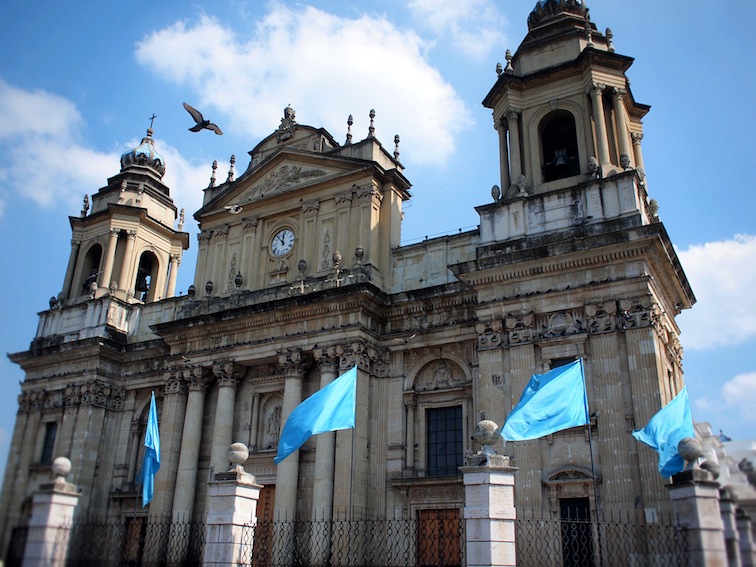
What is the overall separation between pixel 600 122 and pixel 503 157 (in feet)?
11.1

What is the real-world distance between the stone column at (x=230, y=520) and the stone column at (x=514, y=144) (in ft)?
44.7

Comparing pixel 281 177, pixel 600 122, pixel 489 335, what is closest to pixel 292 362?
pixel 489 335

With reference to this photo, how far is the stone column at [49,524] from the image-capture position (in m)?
14.3

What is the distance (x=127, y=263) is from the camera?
33344mm

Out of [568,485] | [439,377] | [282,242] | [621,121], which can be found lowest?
[568,485]

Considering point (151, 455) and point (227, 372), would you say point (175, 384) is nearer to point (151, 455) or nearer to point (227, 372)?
point (227, 372)

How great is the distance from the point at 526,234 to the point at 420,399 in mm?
6472

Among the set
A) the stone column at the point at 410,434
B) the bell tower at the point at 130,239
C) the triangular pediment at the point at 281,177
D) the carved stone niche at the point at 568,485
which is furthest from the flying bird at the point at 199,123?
the carved stone niche at the point at 568,485

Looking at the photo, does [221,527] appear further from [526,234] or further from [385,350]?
[526,234]

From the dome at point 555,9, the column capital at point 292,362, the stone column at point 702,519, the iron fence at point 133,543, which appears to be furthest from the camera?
the dome at point 555,9

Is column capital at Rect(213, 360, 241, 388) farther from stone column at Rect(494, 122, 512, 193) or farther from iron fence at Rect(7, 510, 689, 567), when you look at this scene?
stone column at Rect(494, 122, 512, 193)

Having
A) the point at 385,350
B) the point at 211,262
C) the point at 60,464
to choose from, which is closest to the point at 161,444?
the point at 211,262

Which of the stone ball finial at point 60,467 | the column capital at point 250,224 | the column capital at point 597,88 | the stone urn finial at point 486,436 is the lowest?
the stone ball finial at point 60,467

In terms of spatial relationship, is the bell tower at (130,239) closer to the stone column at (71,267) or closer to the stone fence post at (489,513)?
the stone column at (71,267)
